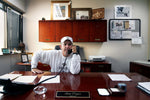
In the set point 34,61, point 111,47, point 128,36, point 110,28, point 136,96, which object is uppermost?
point 110,28

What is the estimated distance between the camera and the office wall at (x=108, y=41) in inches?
117

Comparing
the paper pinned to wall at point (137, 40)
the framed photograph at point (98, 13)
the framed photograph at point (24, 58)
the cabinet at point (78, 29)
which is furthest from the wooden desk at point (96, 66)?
the framed photograph at point (98, 13)

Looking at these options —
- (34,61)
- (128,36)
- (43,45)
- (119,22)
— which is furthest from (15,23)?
(128,36)

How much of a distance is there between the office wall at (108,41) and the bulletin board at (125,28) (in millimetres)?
133

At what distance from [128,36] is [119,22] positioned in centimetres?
50

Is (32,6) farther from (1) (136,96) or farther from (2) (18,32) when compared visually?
(1) (136,96)

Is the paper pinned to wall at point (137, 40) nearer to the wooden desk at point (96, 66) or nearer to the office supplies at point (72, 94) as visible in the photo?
the wooden desk at point (96, 66)

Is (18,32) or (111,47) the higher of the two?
(18,32)

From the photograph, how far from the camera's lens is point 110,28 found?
2.96m

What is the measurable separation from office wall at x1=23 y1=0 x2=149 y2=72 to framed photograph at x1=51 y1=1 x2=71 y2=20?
0.61ft

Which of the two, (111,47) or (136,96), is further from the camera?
(111,47)

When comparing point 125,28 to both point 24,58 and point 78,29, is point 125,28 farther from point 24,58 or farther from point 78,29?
point 24,58

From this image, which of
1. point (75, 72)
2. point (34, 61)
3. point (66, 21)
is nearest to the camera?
point (75, 72)

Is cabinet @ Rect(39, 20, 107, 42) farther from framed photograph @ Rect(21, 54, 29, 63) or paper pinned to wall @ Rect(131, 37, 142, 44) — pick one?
paper pinned to wall @ Rect(131, 37, 142, 44)
